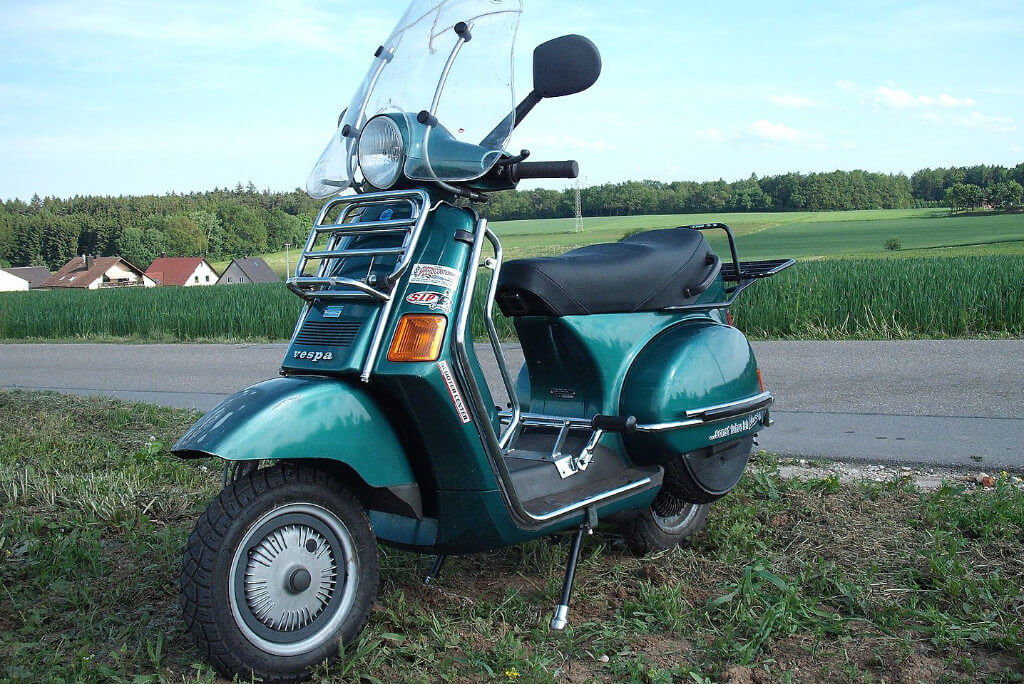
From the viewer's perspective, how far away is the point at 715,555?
3688 millimetres

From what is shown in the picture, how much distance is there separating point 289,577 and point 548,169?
57.2 inches

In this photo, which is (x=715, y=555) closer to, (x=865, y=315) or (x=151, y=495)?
(x=151, y=495)

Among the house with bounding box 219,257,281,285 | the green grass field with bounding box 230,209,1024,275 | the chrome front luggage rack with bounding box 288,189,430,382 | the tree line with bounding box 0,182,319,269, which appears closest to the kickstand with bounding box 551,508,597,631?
the chrome front luggage rack with bounding box 288,189,430,382

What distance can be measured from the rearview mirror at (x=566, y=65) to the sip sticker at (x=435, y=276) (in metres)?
0.68

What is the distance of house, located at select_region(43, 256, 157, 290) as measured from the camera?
31.5 metres

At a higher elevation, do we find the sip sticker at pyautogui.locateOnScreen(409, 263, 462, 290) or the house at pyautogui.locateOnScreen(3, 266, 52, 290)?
the sip sticker at pyautogui.locateOnScreen(409, 263, 462, 290)

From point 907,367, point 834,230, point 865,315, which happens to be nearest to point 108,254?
point 834,230

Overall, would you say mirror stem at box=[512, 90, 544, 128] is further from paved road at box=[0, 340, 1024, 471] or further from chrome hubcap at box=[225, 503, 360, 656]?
paved road at box=[0, 340, 1024, 471]

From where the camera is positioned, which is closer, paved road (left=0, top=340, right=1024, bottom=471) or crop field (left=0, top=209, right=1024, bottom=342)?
paved road (left=0, top=340, right=1024, bottom=471)

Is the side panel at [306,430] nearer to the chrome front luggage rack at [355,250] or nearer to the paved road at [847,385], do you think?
the chrome front luggage rack at [355,250]

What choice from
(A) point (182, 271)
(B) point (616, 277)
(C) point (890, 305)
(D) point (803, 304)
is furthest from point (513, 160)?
(A) point (182, 271)

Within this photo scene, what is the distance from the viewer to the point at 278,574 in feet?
8.17

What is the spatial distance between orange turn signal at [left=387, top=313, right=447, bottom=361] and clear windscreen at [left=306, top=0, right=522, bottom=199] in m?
0.45

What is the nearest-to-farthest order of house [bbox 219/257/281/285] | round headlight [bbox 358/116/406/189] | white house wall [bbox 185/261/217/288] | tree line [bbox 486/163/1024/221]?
round headlight [bbox 358/116/406/189] → tree line [bbox 486/163/1024/221] → house [bbox 219/257/281/285] → white house wall [bbox 185/261/217/288]
